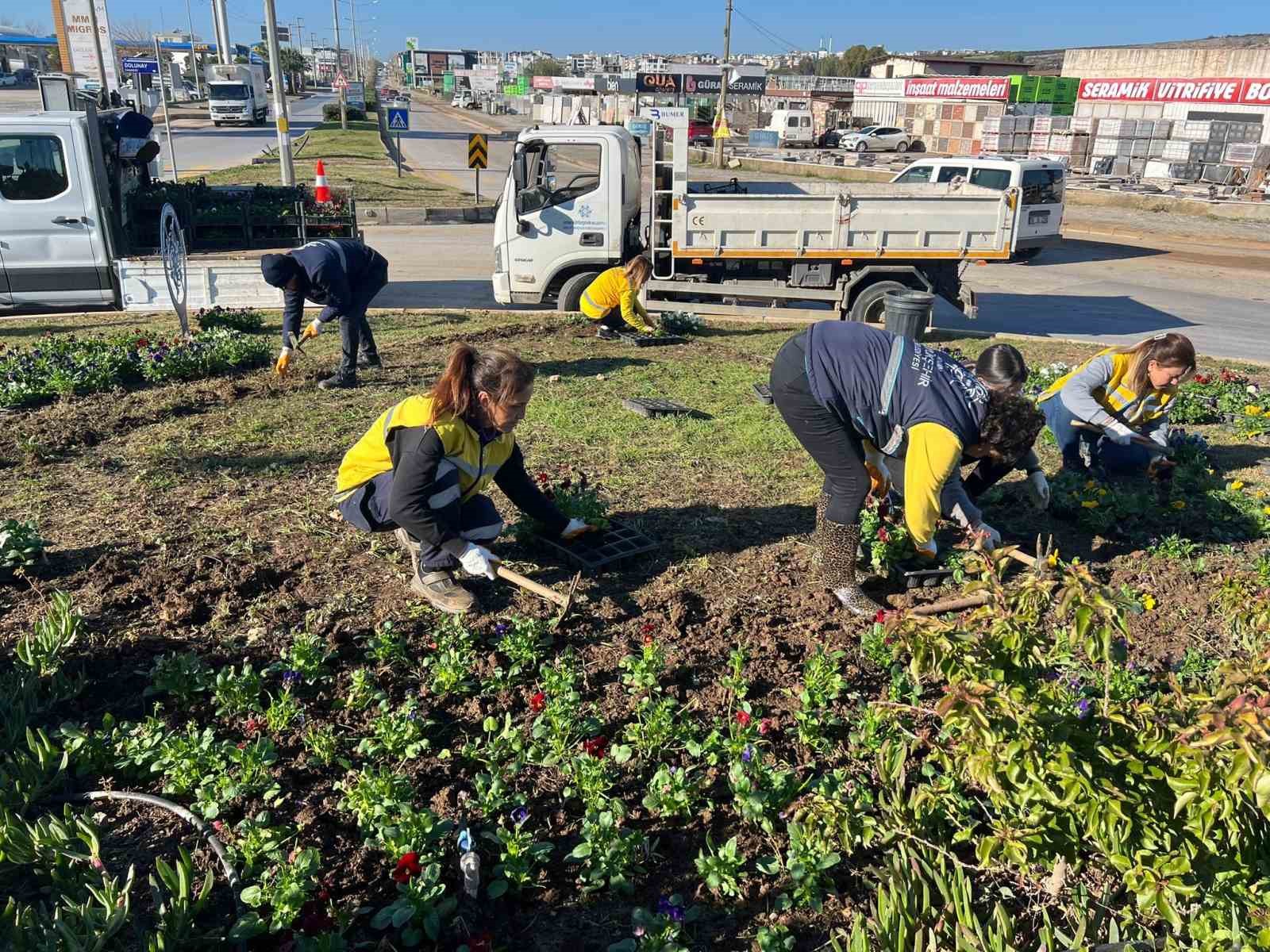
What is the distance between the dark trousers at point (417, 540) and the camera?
4.24 metres

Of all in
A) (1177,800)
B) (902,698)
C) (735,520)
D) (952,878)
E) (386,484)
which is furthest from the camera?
(735,520)

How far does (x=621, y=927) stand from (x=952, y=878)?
0.96m

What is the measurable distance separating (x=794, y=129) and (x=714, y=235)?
3809 cm

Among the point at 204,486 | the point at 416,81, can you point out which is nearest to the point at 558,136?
the point at 204,486

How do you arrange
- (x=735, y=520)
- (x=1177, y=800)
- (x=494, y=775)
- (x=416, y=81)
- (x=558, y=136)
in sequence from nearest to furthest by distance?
(x=1177, y=800)
(x=494, y=775)
(x=735, y=520)
(x=558, y=136)
(x=416, y=81)

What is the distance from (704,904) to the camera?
2795 mm

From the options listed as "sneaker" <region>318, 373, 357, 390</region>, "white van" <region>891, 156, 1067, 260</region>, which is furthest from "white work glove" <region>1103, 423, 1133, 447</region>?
"white van" <region>891, 156, 1067, 260</region>

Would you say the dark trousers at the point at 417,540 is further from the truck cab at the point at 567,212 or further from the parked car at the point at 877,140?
the parked car at the point at 877,140

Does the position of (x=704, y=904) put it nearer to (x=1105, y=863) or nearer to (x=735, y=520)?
(x=1105, y=863)

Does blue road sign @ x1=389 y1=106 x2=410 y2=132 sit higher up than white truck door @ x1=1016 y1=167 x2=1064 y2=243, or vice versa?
blue road sign @ x1=389 y1=106 x2=410 y2=132

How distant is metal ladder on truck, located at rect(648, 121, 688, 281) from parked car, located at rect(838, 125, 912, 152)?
106 feet

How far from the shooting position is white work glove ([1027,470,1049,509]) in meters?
4.87

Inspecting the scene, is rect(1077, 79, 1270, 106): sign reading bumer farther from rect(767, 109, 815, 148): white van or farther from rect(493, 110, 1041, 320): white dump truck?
rect(493, 110, 1041, 320): white dump truck

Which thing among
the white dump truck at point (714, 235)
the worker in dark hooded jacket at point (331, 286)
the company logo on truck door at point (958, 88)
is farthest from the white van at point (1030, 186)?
the company logo on truck door at point (958, 88)
